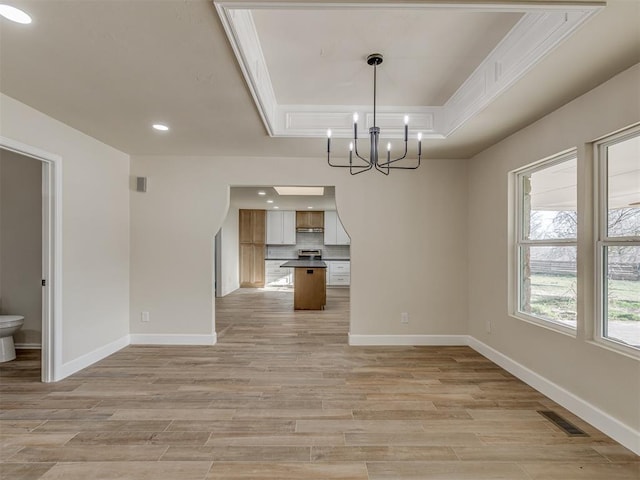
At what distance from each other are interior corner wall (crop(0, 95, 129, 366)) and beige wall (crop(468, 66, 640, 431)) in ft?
14.0

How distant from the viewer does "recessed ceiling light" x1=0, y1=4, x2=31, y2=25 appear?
1502mm

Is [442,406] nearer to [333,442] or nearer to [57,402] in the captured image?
[333,442]

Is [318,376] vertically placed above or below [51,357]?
below

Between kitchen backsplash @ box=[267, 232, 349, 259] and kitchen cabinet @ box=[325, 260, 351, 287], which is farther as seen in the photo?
kitchen backsplash @ box=[267, 232, 349, 259]

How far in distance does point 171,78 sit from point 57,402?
265cm

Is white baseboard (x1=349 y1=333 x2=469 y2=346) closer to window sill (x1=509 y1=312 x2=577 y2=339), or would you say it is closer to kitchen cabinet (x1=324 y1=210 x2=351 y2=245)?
window sill (x1=509 y1=312 x2=577 y2=339)

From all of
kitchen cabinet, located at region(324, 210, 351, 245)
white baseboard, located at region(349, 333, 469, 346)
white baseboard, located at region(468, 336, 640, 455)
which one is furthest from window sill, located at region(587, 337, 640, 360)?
kitchen cabinet, located at region(324, 210, 351, 245)

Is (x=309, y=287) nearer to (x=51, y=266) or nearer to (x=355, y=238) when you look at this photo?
(x=355, y=238)

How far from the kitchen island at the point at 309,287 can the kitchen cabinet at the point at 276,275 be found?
10.4 ft

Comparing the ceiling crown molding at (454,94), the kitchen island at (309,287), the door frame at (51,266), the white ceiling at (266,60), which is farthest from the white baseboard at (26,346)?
the ceiling crown molding at (454,94)

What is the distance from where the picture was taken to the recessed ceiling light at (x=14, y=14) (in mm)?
1502

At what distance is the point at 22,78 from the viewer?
84.2 inches

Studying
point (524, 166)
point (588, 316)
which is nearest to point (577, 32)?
point (524, 166)

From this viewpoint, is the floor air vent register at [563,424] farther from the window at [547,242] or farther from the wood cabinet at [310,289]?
the wood cabinet at [310,289]
